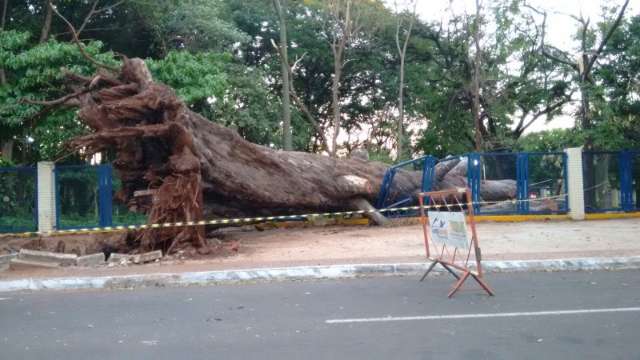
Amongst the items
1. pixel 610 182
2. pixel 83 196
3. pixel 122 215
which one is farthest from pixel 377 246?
pixel 610 182

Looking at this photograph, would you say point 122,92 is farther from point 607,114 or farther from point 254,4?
point 254,4

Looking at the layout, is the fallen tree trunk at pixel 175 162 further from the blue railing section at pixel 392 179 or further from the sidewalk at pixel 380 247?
the blue railing section at pixel 392 179

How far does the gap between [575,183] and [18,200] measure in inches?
567

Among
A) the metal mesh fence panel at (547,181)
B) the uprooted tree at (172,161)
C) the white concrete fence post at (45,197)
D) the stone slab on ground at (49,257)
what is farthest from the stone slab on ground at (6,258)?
the metal mesh fence panel at (547,181)

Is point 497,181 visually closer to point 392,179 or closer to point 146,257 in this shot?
point 392,179

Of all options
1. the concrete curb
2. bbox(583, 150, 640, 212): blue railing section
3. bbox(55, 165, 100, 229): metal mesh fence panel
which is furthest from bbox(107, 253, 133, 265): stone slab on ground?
bbox(583, 150, 640, 212): blue railing section

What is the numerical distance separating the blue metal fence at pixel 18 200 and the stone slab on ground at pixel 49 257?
436 centimetres

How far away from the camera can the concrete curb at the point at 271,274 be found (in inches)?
367

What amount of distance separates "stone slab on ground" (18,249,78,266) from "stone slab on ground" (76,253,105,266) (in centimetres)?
10

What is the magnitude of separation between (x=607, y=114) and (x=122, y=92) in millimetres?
13339

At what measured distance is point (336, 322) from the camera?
20.2 ft

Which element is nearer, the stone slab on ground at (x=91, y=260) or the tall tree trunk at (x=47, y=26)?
the stone slab on ground at (x=91, y=260)

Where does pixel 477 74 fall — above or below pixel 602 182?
above

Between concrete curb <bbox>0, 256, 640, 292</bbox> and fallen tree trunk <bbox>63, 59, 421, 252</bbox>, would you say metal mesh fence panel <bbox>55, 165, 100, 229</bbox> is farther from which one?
concrete curb <bbox>0, 256, 640, 292</bbox>
